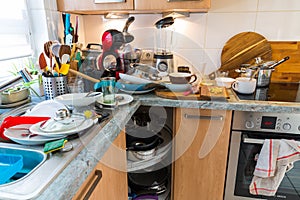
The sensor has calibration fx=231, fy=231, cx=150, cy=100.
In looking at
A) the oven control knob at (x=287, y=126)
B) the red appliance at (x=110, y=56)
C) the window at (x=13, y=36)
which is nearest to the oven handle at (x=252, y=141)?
the oven control knob at (x=287, y=126)

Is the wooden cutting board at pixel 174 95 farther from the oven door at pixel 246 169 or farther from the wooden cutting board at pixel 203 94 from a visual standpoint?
the oven door at pixel 246 169

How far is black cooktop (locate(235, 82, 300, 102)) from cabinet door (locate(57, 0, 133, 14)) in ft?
2.72

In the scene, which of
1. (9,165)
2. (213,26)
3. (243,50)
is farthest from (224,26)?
(9,165)

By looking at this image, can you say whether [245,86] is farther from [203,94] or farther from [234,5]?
[234,5]

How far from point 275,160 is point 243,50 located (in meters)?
0.79

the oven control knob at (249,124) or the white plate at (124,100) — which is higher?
the white plate at (124,100)

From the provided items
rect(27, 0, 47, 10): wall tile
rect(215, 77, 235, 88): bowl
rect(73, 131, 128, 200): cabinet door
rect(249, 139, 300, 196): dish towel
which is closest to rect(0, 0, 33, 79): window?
rect(27, 0, 47, 10): wall tile

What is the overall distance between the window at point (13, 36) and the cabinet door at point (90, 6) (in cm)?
22

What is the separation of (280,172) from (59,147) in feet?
3.53

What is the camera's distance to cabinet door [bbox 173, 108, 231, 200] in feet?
4.04

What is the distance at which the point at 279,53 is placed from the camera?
1578 millimetres

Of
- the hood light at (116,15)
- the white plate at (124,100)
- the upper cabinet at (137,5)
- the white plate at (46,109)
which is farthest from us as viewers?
the hood light at (116,15)

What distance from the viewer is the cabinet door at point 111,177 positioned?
0.73 m

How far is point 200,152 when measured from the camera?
50.8 inches
